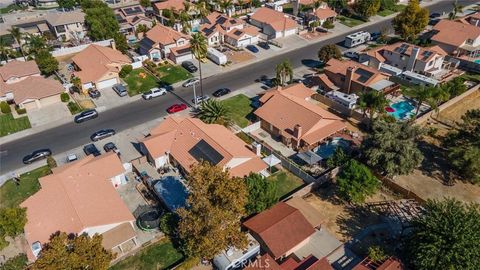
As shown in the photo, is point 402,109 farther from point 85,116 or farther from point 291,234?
point 85,116

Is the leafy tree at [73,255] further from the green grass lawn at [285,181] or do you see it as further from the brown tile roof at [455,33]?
the brown tile roof at [455,33]

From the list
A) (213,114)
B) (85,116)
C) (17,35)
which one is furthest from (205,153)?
(17,35)

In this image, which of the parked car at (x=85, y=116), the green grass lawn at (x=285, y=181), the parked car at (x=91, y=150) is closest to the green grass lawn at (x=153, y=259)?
the green grass lawn at (x=285, y=181)

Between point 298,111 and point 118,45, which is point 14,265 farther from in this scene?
point 118,45

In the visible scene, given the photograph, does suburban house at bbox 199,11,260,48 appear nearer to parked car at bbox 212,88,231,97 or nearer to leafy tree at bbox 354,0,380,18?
parked car at bbox 212,88,231,97

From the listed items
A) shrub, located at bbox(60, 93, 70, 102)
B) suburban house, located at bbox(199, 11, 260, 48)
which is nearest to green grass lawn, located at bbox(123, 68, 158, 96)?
shrub, located at bbox(60, 93, 70, 102)
